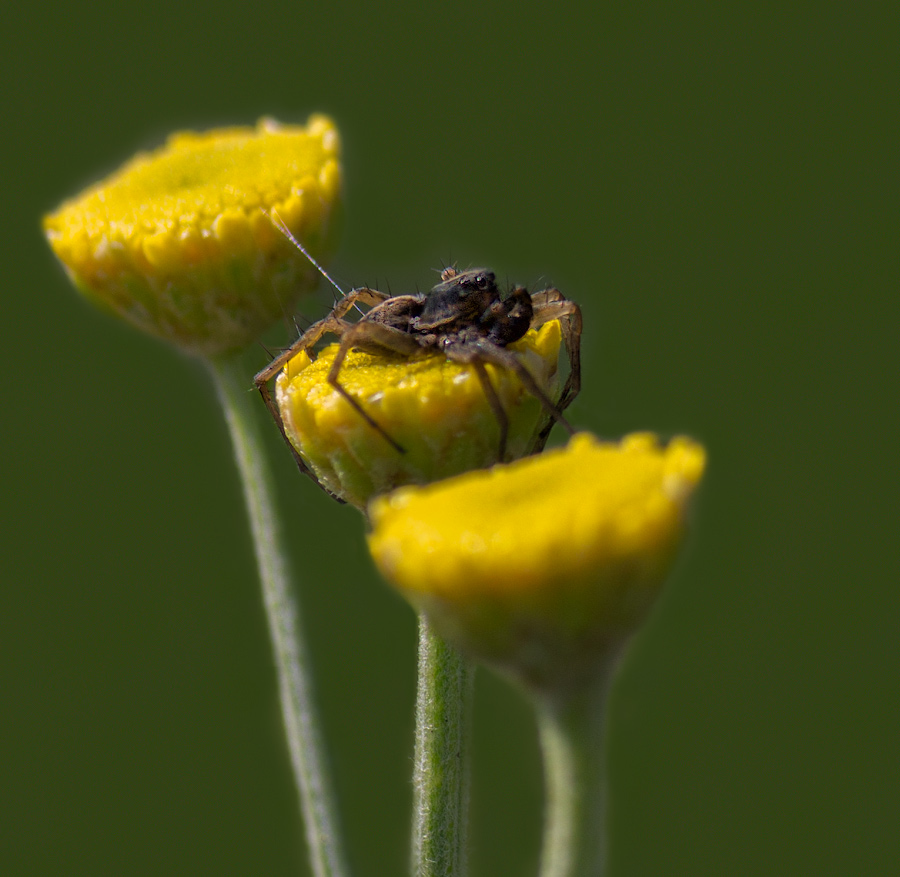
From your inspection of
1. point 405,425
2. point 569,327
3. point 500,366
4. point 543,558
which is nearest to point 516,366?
point 500,366

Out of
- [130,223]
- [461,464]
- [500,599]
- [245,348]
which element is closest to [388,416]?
[461,464]

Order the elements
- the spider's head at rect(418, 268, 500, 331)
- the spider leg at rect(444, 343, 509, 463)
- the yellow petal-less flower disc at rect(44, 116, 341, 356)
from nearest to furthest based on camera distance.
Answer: the spider leg at rect(444, 343, 509, 463)
the spider's head at rect(418, 268, 500, 331)
the yellow petal-less flower disc at rect(44, 116, 341, 356)

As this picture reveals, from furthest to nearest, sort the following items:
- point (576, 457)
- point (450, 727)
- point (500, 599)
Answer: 1. point (450, 727)
2. point (576, 457)
3. point (500, 599)

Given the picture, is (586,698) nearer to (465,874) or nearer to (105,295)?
(465,874)

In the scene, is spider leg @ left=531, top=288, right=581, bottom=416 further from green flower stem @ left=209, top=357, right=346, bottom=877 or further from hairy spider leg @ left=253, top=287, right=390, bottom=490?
green flower stem @ left=209, top=357, right=346, bottom=877

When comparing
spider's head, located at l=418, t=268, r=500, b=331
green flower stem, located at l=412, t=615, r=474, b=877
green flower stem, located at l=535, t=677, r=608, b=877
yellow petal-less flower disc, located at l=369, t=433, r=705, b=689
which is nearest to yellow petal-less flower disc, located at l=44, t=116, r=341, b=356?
spider's head, located at l=418, t=268, r=500, b=331
